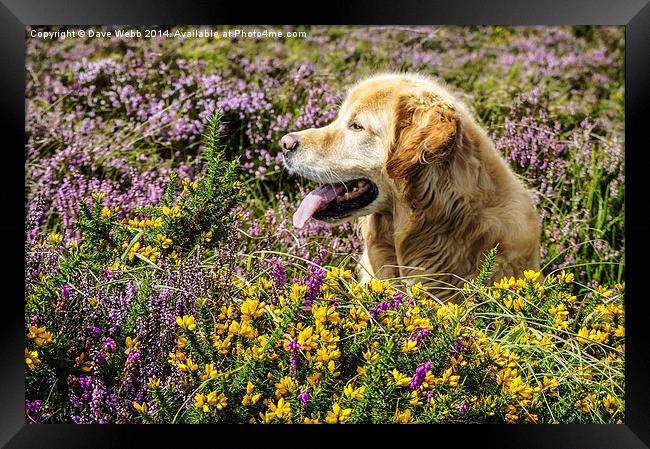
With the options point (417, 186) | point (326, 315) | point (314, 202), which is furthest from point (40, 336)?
point (417, 186)

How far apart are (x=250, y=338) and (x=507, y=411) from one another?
3.61 feet

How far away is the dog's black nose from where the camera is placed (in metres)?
3.49

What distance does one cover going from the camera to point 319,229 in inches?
146

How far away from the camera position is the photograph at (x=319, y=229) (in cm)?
288

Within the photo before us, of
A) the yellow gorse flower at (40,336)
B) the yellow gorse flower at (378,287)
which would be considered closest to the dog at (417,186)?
the yellow gorse flower at (378,287)

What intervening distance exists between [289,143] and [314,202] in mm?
316

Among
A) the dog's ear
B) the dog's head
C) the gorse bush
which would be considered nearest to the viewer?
the gorse bush

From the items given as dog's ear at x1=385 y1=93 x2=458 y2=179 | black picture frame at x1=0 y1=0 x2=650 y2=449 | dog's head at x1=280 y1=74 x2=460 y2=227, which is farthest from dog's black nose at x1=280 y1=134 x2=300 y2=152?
black picture frame at x1=0 y1=0 x2=650 y2=449

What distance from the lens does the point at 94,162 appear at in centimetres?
379

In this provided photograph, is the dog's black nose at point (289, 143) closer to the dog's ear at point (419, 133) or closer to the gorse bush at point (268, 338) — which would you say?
the gorse bush at point (268, 338)

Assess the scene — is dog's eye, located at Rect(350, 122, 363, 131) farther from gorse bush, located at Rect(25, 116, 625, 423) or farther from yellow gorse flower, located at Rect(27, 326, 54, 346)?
yellow gorse flower, located at Rect(27, 326, 54, 346)
